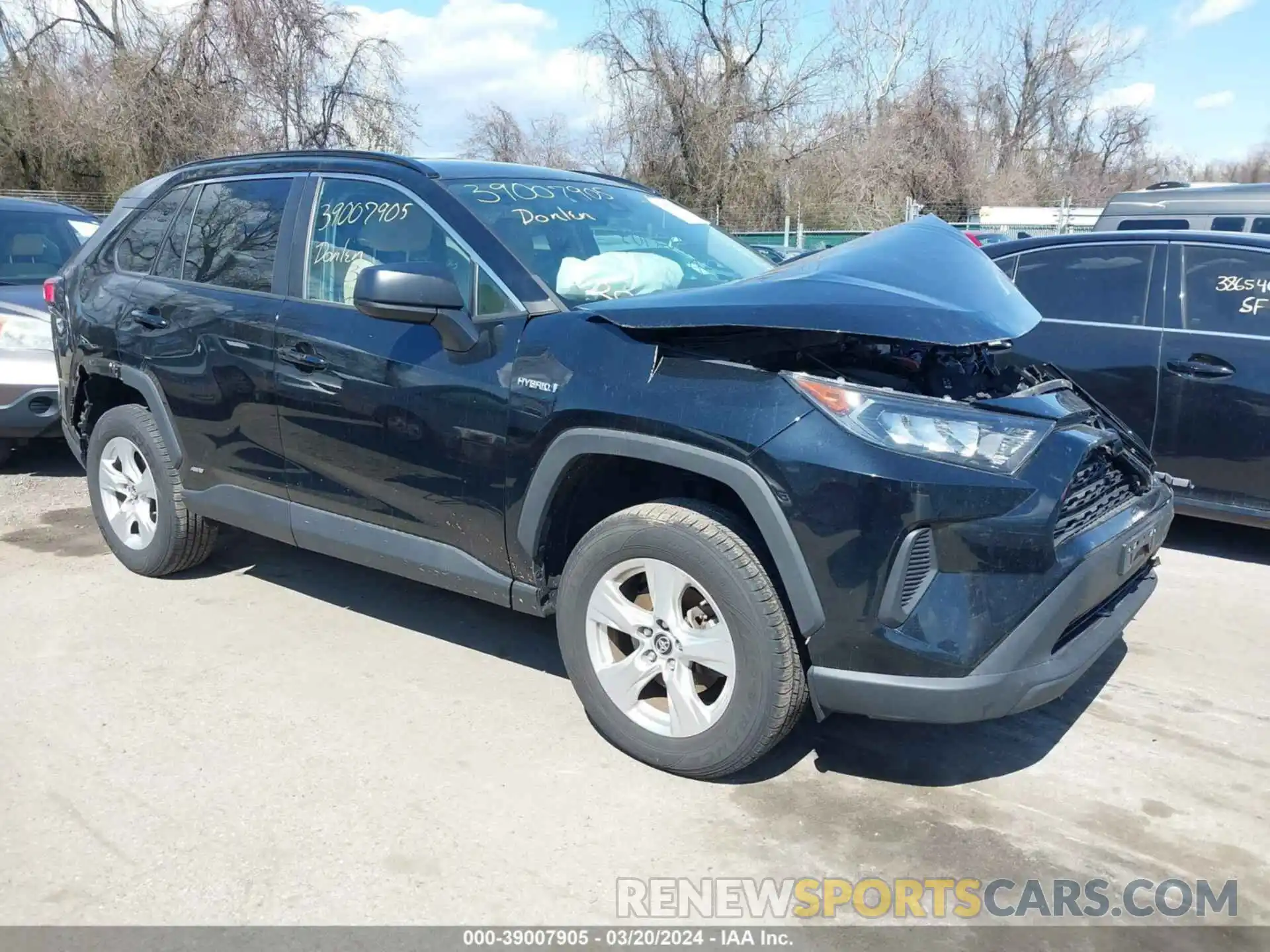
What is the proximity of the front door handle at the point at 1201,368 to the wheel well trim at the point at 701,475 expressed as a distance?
3.35 meters

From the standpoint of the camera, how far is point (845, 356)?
304 cm

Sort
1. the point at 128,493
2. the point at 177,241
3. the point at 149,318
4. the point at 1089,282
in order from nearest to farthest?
the point at 149,318
the point at 177,241
the point at 128,493
the point at 1089,282

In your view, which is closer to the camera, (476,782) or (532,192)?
(476,782)

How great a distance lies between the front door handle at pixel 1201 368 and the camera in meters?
5.14

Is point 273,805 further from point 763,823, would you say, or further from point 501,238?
point 501,238

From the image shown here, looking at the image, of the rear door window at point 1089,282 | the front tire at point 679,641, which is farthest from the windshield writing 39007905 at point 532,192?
the rear door window at point 1089,282

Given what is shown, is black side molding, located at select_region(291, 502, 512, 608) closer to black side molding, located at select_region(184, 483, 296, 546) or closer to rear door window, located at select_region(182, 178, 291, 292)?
black side molding, located at select_region(184, 483, 296, 546)

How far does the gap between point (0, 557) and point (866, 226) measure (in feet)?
86.0

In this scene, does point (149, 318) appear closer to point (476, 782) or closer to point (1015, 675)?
point (476, 782)

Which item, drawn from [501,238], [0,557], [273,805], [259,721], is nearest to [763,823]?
[273,805]

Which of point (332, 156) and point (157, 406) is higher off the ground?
point (332, 156)
